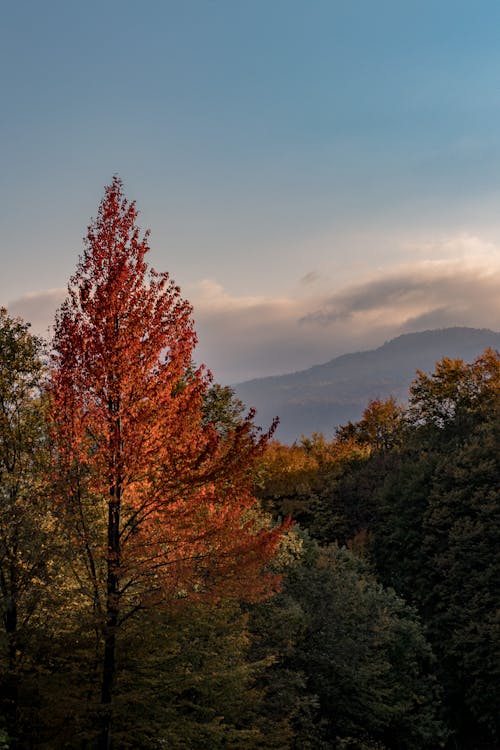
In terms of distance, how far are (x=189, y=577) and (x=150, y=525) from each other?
1250 millimetres

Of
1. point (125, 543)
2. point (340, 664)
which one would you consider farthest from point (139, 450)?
point (340, 664)

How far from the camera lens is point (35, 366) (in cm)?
1541

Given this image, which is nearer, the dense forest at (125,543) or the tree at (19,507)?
the dense forest at (125,543)

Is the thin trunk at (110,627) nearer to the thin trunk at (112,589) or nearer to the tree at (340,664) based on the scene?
the thin trunk at (112,589)

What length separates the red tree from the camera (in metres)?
11.8

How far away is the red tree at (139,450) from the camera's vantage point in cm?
1184

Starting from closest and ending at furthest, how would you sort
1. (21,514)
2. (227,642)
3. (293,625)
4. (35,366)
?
1. (21,514)
2. (35,366)
3. (227,642)
4. (293,625)

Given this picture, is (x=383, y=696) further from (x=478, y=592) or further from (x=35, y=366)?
(x=35, y=366)

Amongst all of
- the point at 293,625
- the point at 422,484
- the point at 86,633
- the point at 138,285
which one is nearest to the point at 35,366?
the point at 138,285

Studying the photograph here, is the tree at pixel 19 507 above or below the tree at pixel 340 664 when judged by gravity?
above

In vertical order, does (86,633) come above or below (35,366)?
below

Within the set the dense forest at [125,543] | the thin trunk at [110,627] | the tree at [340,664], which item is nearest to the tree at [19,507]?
the dense forest at [125,543]

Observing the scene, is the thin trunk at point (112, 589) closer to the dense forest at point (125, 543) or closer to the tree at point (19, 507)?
the dense forest at point (125, 543)

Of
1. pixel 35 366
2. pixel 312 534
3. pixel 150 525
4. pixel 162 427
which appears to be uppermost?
pixel 35 366
